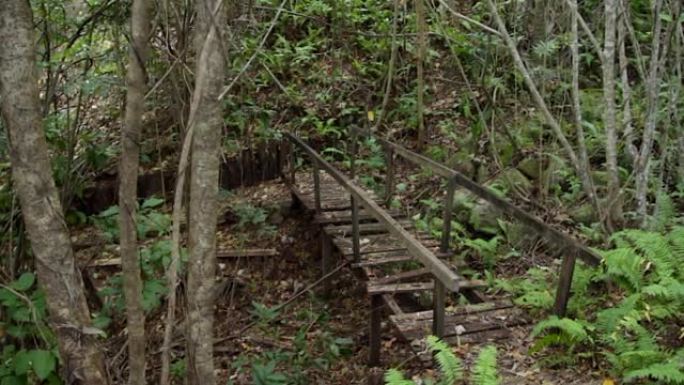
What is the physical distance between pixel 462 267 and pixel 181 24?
401 cm

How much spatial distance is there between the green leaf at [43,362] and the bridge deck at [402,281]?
2694mm

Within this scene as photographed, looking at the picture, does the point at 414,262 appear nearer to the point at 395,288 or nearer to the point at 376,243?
the point at 376,243

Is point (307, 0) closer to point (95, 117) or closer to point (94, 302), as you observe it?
point (95, 117)

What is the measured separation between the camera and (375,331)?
19.5 feet

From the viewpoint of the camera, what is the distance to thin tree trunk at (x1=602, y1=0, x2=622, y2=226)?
5.86 metres

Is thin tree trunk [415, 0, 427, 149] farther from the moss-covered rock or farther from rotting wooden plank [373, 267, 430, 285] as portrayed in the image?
rotting wooden plank [373, 267, 430, 285]

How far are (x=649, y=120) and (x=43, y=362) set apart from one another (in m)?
5.84

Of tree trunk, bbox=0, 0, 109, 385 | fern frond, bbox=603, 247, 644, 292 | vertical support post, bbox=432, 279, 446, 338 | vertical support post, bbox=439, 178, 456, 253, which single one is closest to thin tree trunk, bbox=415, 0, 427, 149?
vertical support post, bbox=439, 178, 456, 253

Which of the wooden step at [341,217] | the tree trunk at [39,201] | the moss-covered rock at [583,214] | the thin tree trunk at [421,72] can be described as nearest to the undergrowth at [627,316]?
the moss-covered rock at [583,214]

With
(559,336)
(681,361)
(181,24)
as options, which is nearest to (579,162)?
(559,336)

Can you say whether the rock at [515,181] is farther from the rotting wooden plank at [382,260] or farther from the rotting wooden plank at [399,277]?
the rotting wooden plank at [399,277]

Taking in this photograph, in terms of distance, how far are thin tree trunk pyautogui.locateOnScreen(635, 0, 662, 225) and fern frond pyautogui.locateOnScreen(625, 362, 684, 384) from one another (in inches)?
115

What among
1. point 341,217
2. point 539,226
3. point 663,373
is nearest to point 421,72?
point 341,217

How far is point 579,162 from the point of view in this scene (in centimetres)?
657
